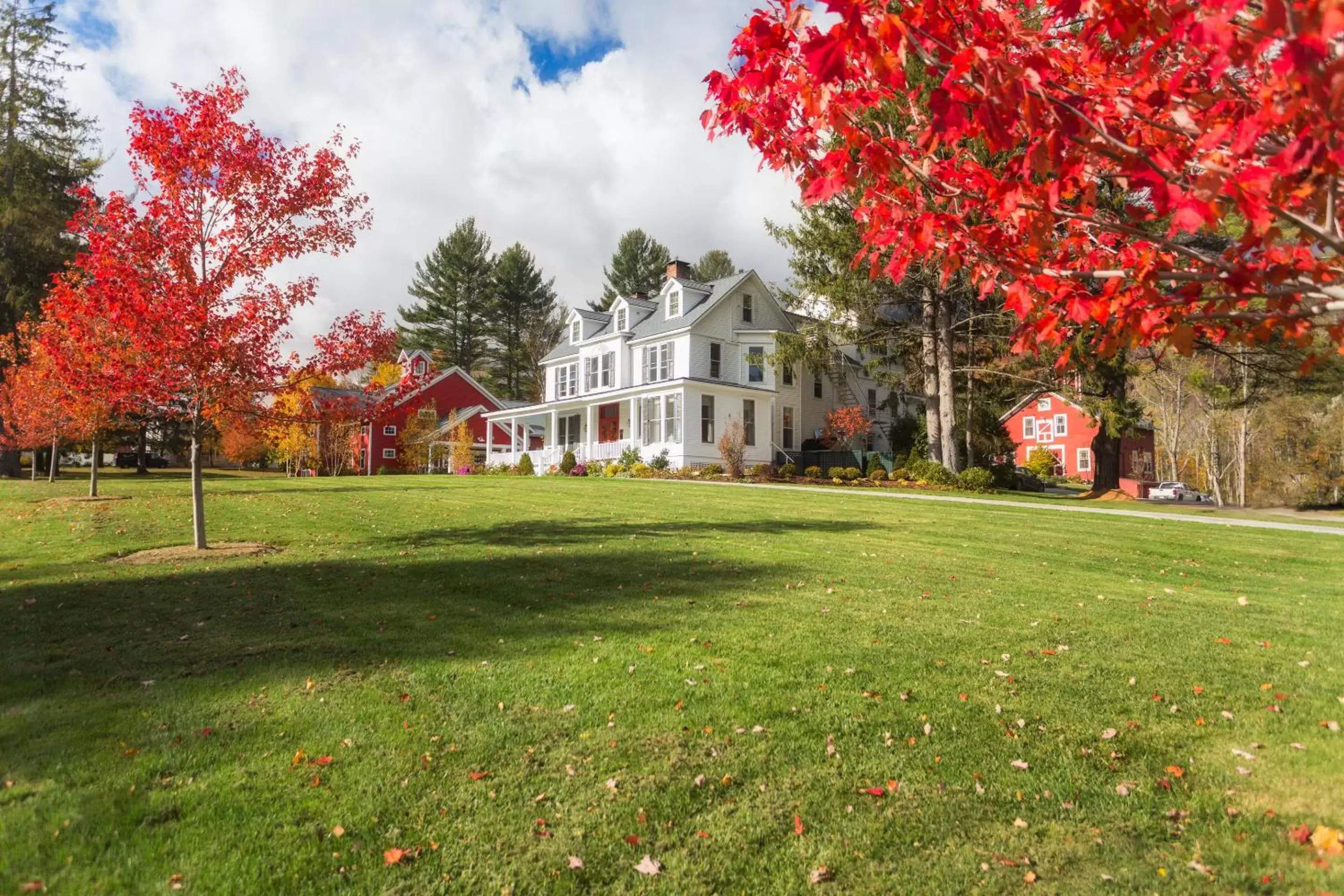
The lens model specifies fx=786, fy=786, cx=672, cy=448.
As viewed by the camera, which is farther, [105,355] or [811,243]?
[811,243]

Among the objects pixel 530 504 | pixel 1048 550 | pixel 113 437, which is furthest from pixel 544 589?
pixel 113 437

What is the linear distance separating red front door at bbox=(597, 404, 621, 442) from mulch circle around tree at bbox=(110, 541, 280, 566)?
26432 millimetres

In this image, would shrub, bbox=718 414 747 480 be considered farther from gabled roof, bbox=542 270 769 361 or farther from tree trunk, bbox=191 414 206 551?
tree trunk, bbox=191 414 206 551

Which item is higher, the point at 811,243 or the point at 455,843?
the point at 811,243

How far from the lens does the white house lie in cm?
3184

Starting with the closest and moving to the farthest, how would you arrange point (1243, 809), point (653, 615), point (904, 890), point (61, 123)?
point (904, 890)
point (1243, 809)
point (653, 615)
point (61, 123)

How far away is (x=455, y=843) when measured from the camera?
296 centimetres

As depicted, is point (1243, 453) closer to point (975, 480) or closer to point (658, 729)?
point (975, 480)

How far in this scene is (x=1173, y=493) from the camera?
3606cm

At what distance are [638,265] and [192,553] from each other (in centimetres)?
5498

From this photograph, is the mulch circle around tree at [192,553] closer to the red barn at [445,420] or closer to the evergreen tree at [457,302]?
the red barn at [445,420]

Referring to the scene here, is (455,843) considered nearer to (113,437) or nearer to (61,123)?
(113,437)

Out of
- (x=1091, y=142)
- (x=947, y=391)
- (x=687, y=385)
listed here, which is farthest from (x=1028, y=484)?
(x=1091, y=142)

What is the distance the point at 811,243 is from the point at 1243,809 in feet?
79.2
